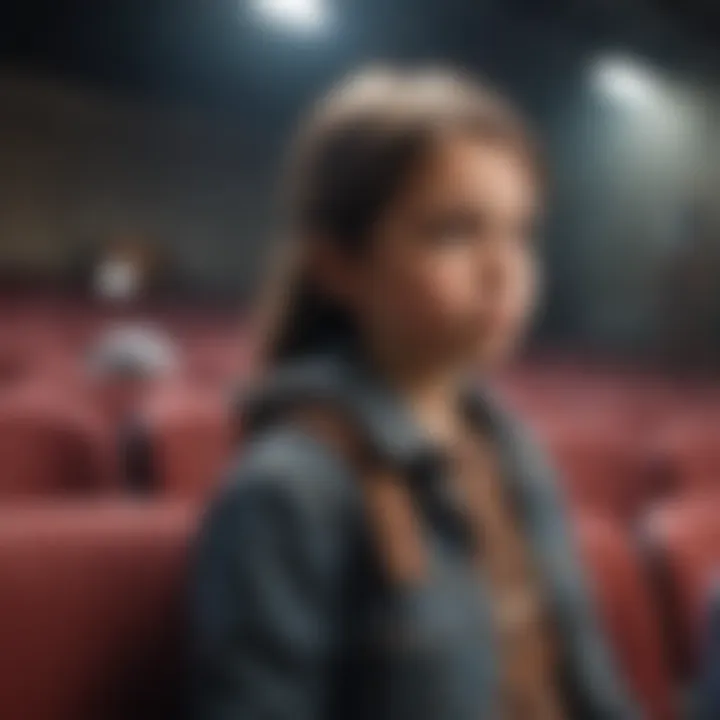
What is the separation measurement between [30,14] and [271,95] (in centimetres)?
29

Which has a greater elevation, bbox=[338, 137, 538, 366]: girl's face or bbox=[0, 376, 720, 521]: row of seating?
bbox=[338, 137, 538, 366]: girl's face

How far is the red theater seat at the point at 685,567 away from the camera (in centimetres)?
77

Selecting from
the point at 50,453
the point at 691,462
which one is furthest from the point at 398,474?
the point at 691,462

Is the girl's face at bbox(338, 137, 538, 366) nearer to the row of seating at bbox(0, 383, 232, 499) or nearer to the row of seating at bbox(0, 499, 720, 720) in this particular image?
the row of seating at bbox(0, 499, 720, 720)

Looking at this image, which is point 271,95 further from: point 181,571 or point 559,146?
point 181,571

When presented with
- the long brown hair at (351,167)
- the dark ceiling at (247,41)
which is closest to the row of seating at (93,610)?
the long brown hair at (351,167)

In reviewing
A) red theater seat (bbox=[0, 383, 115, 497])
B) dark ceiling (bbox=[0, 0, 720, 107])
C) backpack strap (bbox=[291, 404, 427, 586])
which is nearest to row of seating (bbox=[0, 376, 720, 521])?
red theater seat (bbox=[0, 383, 115, 497])

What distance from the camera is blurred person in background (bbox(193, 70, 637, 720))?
0.51 meters

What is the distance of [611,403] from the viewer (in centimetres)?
186

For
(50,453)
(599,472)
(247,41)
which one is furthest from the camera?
(247,41)

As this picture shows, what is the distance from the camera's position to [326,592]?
51 cm

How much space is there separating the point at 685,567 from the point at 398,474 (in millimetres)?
305

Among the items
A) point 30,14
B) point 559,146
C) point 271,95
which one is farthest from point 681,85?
point 30,14

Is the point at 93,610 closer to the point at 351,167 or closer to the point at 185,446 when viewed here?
the point at 351,167
